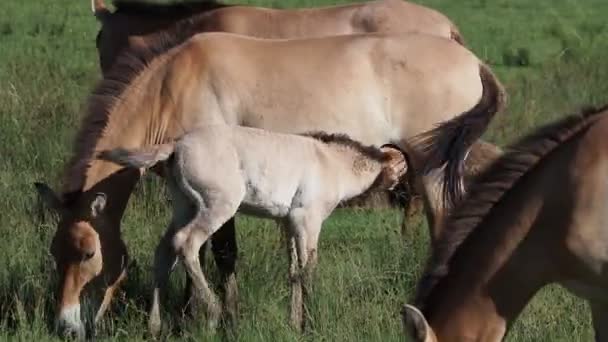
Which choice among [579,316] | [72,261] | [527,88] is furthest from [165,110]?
[527,88]

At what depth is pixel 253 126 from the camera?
819 centimetres

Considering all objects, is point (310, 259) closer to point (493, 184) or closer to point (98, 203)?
point (98, 203)

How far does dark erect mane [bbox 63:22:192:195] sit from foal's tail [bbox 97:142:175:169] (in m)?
0.32

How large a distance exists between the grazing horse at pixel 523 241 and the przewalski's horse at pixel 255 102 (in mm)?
1933

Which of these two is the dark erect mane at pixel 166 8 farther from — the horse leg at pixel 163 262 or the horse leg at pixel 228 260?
the horse leg at pixel 163 262

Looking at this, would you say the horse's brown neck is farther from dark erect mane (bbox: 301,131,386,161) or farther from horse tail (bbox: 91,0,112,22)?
horse tail (bbox: 91,0,112,22)

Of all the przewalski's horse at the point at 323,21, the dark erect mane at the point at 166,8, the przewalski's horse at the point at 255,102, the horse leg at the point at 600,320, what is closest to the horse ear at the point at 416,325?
the horse leg at the point at 600,320

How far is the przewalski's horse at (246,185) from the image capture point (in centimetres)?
699

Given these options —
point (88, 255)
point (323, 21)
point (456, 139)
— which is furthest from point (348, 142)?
point (323, 21)

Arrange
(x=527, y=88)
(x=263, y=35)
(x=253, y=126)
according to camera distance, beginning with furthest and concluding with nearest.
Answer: (x=527, y=88), (x=263, y=35), (x=253, y=126)

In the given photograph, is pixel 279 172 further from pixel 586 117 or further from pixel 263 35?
pixel 263 35

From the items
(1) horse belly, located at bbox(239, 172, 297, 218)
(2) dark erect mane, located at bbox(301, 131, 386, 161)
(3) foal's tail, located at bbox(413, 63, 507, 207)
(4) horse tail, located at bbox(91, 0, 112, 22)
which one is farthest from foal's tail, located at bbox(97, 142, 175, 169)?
(4) horse tail, located at bbox(91, 0, 112, 22)

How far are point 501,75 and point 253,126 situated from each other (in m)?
7.74

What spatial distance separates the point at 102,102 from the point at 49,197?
76 centimetres
